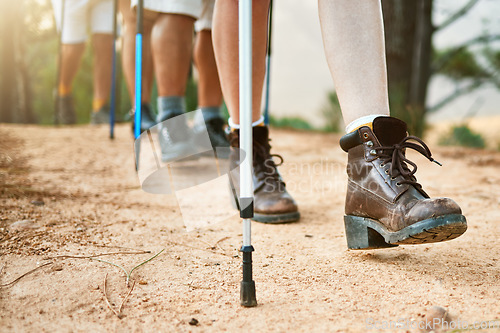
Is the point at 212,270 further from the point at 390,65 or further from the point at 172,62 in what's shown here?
the point at 390,65

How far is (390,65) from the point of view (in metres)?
4.61

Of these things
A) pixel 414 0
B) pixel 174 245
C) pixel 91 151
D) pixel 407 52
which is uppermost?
pixel 414 0

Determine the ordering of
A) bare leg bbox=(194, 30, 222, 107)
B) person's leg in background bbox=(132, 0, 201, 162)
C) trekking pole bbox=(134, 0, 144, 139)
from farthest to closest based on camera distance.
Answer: bare leg bbox=(194, 30, 222, 107)
person's leg in background bbox=(132, 0, 201, 162)
trekking pole bbox=(134, 0, 144, 139)

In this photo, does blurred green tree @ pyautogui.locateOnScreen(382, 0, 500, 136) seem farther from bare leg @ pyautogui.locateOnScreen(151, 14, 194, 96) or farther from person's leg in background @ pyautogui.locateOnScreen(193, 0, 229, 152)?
bare leg @ pyautogui.locateOnScreen(151, 14, 194, 96)

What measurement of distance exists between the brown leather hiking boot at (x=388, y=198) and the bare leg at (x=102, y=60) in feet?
10.1

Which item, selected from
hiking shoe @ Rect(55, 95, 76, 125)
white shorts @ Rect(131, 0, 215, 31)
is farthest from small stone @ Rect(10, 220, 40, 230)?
hiking shoe @ Rect(55, 95, 76, 125)

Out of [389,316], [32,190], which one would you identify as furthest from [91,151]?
[389,316]

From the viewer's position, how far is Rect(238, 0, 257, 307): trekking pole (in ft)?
2.42

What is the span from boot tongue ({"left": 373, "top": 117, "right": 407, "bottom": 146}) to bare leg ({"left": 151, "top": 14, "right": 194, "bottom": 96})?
121 cm

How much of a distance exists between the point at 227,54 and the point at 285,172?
104 centimetres

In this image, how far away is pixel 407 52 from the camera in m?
4.70

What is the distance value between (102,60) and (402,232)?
131 inches

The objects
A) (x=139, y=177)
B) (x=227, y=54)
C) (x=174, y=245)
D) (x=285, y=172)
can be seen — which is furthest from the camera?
(x=285, y=172)

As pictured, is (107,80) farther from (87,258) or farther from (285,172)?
(87,258)
